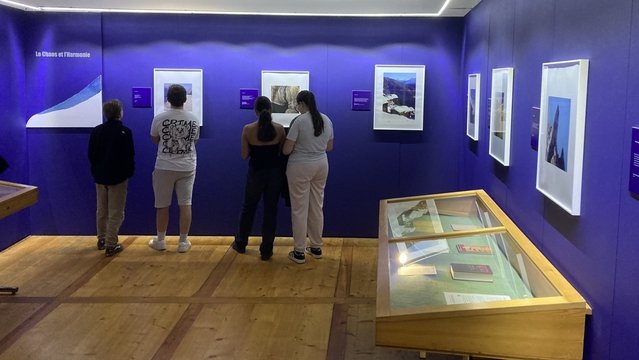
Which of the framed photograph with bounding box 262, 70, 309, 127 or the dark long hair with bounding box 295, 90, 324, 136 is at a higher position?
the framed photograph with bounding box 262, 70, 309, 127

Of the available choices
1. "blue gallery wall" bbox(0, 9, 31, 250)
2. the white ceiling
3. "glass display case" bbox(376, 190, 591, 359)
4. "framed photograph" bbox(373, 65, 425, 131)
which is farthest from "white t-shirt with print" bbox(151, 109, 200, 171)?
"glass display case" bbox(376, 190, 591, 359)

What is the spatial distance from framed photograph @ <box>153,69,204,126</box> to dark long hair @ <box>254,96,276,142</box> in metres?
1.47

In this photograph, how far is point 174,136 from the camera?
6.70m

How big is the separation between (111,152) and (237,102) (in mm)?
1601

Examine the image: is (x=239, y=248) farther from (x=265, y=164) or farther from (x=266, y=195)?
(x=265, y=164)

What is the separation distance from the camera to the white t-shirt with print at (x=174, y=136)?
22.0ft

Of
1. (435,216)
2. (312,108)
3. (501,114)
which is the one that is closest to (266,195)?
(312,108)

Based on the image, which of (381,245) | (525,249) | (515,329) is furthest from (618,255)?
(381,245)

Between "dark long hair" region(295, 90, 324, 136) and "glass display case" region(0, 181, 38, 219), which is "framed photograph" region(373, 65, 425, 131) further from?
"glass display case" region(0, 181, 38, 219)

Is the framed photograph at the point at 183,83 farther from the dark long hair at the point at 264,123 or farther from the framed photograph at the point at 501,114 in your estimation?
the framed photograph at the point at 501,114

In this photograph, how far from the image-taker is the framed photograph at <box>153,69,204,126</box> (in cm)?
766

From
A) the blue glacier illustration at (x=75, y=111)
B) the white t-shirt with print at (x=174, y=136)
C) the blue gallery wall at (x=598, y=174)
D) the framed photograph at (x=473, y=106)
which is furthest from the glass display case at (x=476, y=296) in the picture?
the blue glacier illustration at (x=75, y=111)

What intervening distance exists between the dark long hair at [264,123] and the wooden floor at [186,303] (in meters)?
1.22

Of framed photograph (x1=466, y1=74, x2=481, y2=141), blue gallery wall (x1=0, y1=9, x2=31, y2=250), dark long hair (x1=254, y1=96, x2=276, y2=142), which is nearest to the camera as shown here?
framed photograph (x1=466, y1=74, x2=481, y2=141)
